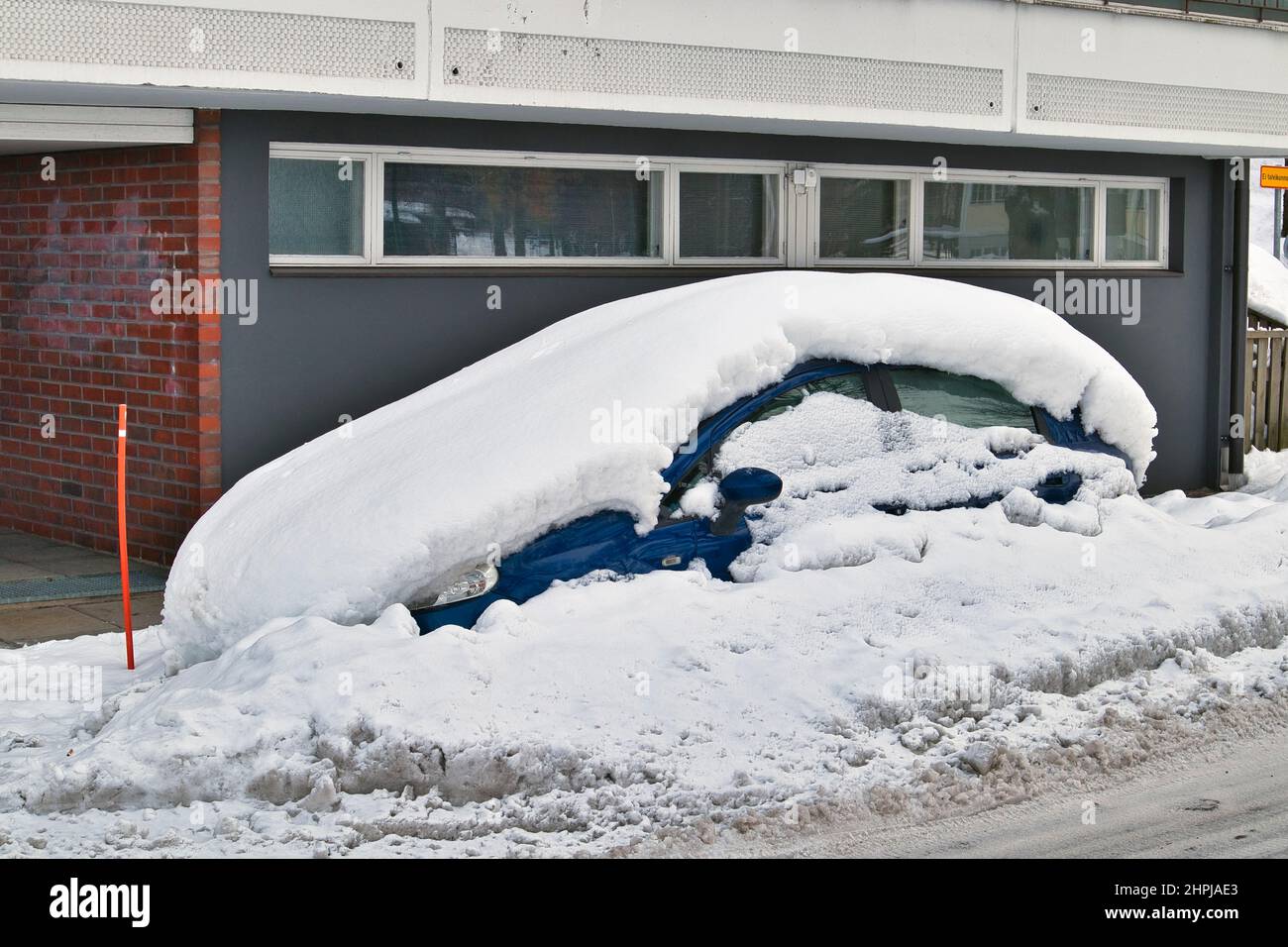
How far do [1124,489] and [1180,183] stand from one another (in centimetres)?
682

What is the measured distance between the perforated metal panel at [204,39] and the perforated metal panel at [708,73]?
0.46 metres

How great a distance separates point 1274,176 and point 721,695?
11.3 m

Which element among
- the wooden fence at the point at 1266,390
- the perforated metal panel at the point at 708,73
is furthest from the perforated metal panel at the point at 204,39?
the wooden fence at the point at 1266,390

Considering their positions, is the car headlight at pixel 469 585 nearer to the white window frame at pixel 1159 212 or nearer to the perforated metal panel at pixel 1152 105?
the perforated metal panel at pixel 1152 105

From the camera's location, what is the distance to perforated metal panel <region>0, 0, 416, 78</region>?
827cm

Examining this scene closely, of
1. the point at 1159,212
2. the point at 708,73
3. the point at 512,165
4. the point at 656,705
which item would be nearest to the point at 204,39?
the point at 512,165

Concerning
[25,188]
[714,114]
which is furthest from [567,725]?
[25,188]

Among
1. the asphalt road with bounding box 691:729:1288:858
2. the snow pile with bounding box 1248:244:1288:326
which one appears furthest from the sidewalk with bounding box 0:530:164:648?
the snow pile with bounding box 1248:244:1288:326

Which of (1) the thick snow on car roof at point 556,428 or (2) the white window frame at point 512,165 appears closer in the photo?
(1) the thick snow on car roof at point 556,428

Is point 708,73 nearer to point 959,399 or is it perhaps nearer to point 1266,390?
point 959,399

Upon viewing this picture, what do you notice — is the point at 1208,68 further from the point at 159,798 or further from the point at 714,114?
the point at 159,798

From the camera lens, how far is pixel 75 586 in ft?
32.1

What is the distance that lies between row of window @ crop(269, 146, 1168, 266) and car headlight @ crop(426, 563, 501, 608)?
4.15 m

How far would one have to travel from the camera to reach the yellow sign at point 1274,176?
15.3 meters
